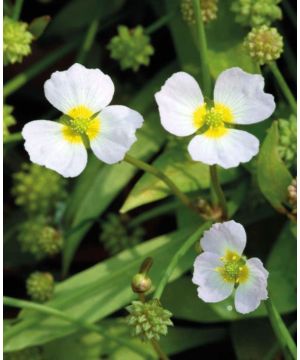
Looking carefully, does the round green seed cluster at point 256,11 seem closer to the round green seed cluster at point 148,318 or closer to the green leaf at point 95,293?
the green leaf at point 95,293

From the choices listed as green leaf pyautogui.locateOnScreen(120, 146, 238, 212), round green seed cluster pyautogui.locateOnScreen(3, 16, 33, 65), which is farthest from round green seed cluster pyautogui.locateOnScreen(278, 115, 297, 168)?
round green seed cluster pyautogui.locateOnScreen(3, 16, 33, 65)

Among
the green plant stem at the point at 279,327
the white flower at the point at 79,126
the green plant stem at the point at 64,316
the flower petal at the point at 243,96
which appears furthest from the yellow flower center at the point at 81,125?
the green plant stem at the point at 279,327

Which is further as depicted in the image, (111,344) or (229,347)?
(229,347)

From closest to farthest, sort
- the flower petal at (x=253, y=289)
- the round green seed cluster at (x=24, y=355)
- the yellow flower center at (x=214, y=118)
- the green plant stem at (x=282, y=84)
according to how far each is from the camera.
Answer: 1. the flower petal at (x=253, y=289)
2. the yellow flower center at (x=214, y=118)
3. the green plant stem at (x=282, y=84)
4. the round green seed cluster at (x=24, y=355)

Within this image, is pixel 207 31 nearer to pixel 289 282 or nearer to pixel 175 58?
pixel 175 58

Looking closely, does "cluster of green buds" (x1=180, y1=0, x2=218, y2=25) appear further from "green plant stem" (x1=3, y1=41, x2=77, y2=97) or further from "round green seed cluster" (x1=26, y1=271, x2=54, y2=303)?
"round green seed cluster" (x1=26, y1=271, x2=54, y2=303)

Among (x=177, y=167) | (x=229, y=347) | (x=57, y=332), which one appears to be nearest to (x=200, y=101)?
(x=177, y=167)

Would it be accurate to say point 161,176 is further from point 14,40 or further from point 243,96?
point 14,40
